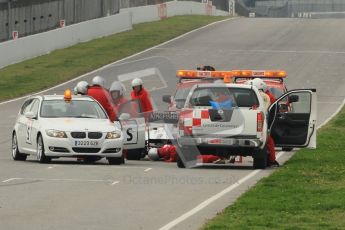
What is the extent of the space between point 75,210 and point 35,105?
8970 millimetres

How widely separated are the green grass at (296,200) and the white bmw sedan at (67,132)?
123 inches

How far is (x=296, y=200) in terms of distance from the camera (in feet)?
51.5

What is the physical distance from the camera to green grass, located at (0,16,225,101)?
45781mm

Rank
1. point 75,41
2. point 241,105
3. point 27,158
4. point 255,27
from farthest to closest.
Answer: point 255,27, point 75,41, point 27,158, point 241,105

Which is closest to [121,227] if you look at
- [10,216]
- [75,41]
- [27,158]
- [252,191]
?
[10,216]

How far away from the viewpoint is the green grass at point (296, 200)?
43.9ft

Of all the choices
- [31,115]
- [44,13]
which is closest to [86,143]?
[31,115]

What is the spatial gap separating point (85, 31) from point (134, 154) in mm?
35490

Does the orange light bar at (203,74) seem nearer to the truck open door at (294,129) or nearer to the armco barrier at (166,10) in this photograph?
the truck open door at (294,129)

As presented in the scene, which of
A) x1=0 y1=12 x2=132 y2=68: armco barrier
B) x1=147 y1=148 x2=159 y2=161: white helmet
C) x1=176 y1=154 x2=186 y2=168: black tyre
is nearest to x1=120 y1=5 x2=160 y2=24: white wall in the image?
x1=0 y1=12 x2=132 y2=68: armco barrier

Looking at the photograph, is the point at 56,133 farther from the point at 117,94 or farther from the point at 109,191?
the point at 109,191

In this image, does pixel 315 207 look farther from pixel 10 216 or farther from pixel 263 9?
pixel 263 9

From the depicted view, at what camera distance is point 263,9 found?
123 m

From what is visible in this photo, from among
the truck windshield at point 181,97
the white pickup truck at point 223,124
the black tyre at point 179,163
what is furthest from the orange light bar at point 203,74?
the black tyre at point 179,163
